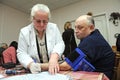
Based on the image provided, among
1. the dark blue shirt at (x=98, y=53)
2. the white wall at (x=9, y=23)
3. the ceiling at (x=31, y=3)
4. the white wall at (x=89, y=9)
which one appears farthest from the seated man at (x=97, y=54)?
the white wall at (x=9, y=23)

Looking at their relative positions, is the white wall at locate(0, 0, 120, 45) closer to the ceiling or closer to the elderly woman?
the ceiling

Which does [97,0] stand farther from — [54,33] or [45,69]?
[45,69]

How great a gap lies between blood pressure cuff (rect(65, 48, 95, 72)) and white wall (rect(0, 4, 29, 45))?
5007 mm

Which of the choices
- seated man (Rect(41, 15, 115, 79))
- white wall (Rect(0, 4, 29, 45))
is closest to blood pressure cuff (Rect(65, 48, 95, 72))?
seated man (Rect(41, 15, 115, 79))

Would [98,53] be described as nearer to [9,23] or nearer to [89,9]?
[89,9]

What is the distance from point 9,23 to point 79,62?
5.47m

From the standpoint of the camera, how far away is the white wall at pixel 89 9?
4.93 metres

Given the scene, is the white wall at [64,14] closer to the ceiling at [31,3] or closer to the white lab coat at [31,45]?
the ceiling at [31,3]

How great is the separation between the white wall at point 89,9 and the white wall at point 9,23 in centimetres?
138

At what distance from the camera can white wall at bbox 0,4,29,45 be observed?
19.2 ft

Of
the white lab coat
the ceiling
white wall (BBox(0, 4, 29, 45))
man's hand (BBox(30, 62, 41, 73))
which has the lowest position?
man's hand (BBox(30, 62, 41, 73))

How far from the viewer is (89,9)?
17.7 ft

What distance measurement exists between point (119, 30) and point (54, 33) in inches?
148

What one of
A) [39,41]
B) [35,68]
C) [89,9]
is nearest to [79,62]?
[35,68]
